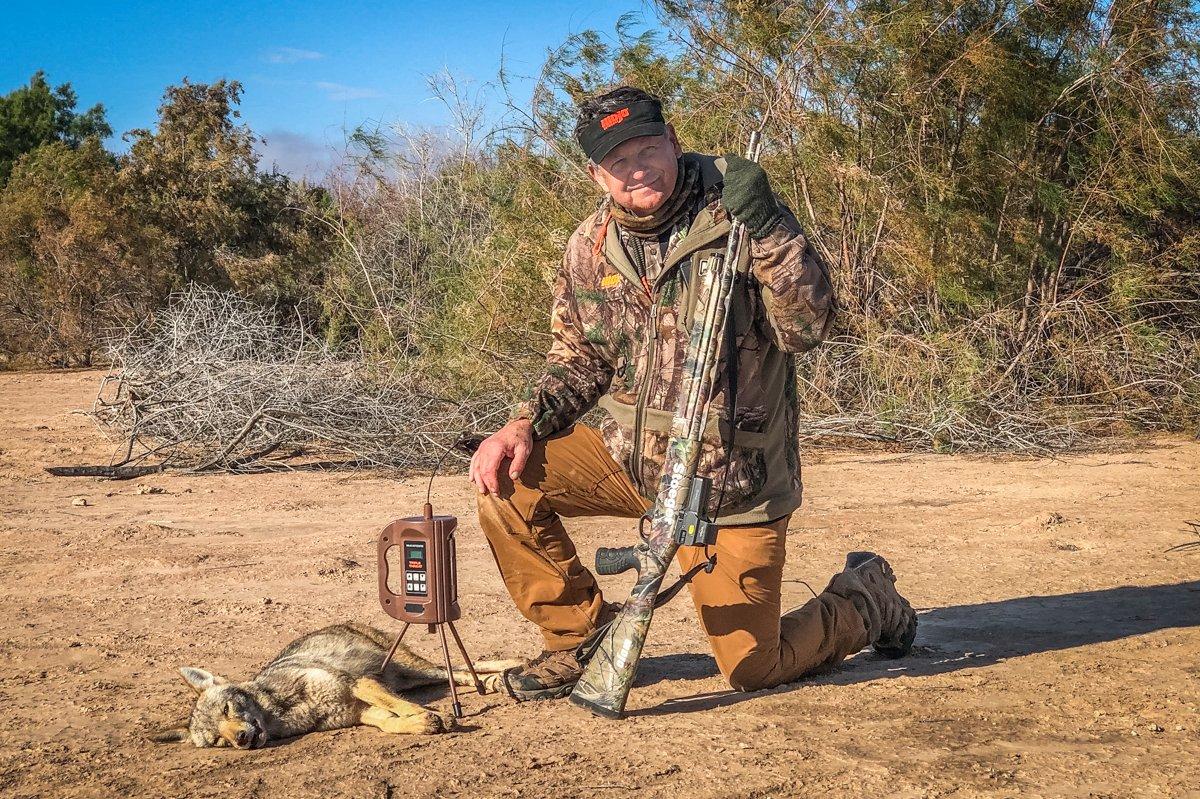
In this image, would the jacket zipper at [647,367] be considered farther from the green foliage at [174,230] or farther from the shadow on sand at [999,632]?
the green foliage at [174,230]

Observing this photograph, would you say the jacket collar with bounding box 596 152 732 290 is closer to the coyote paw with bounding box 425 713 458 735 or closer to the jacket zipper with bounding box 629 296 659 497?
the jacket zipper with bounding box 629 296 659 497

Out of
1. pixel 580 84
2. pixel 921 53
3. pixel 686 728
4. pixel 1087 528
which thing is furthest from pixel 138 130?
pixel 686 728

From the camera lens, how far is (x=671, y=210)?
12.9 ft

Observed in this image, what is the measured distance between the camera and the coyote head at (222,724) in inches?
141

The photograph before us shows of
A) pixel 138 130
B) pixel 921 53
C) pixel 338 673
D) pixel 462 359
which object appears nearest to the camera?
pixel 338 673

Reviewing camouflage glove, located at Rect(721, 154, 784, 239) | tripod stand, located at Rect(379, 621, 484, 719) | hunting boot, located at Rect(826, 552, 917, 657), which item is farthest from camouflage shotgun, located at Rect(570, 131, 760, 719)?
hunting boot, located at Rect(826, 552, 917, 657)

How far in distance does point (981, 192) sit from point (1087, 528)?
464 cm

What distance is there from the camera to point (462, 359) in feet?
35.1

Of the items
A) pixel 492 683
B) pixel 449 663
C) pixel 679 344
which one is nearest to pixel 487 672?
pixel 492 683

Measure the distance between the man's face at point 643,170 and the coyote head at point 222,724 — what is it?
6.61 ft

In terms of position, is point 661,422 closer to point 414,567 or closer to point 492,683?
point 414,567

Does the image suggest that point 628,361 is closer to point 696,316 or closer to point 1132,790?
point 696,316

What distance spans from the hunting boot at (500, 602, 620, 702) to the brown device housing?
0.35 m

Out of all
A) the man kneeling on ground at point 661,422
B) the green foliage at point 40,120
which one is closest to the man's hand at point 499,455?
the man kneeling on ground at point 661,422
